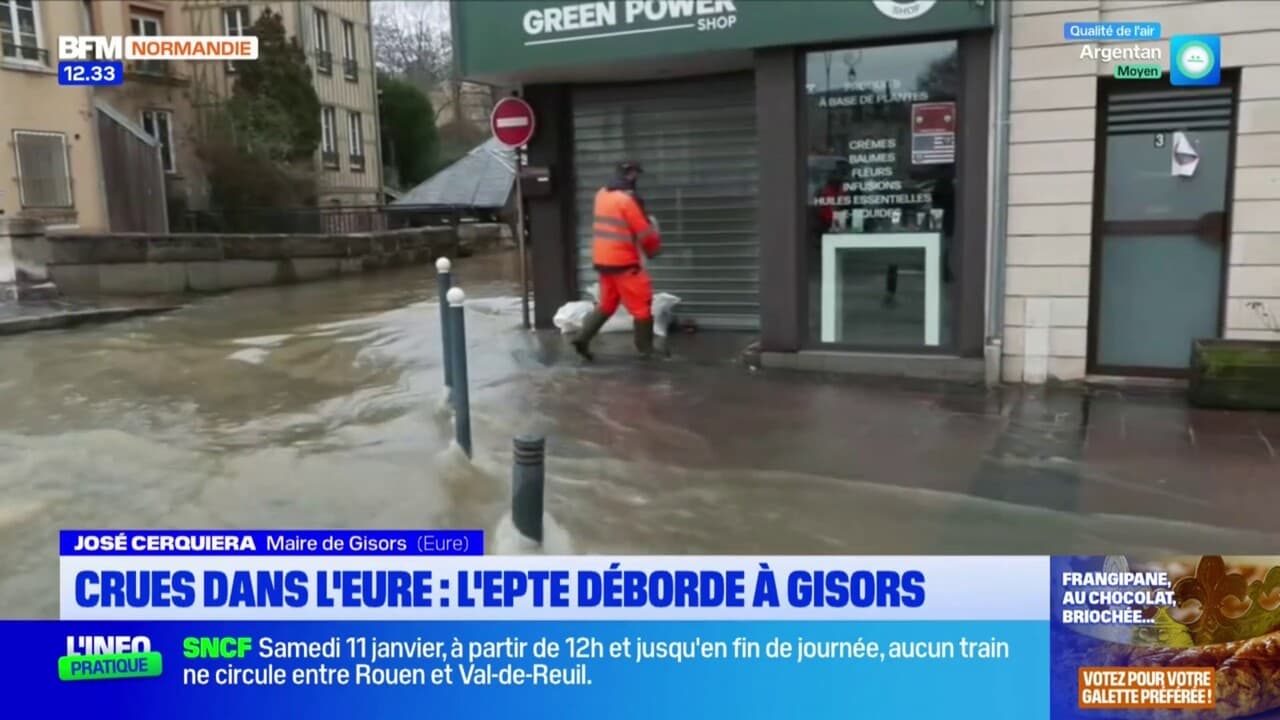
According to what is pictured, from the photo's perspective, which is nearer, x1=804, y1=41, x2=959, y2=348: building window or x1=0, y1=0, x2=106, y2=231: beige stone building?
x1=804, y1=41, x2=959, y2=348: building window

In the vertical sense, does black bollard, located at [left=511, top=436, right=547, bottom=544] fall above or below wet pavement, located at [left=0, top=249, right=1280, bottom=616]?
above

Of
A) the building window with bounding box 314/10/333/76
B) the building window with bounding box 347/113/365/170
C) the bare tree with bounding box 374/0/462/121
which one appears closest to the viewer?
the building window with bounding box 314/10/333/76

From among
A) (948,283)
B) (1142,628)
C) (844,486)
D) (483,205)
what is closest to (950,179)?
(948,283)

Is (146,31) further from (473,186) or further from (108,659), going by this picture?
(108,659)

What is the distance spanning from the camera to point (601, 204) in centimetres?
871

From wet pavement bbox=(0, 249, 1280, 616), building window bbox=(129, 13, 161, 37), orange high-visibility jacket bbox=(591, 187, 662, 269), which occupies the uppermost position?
building window bbox=(129, 13, 161, 37)

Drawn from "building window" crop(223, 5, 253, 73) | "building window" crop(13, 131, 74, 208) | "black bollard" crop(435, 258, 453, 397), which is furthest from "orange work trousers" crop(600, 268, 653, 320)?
"building window" crop(223, 5, 253, 73)

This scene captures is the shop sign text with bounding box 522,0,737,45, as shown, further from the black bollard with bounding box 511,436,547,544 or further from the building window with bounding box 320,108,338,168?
the building window with bounding box 320,108,338,168

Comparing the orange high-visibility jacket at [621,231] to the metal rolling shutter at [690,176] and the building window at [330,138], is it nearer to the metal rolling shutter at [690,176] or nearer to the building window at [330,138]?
the metal rolling shutter at [690,176]

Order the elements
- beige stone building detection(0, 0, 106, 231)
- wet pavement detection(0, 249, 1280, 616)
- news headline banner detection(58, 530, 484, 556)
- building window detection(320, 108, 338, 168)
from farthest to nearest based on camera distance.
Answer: building window detection(320, 108, 338, 168) < beige stone building detection(0, 0, 106, 231) < wet pavement detection(0, 249, 1280, 616) < news headline banner detection(58, 530, 484, 556)

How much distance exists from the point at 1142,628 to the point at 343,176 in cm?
3102

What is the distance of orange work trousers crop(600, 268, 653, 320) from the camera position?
344 inches

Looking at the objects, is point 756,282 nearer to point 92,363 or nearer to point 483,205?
point 92,363

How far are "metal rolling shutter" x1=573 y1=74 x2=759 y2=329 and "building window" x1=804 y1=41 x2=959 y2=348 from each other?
1749 mm
